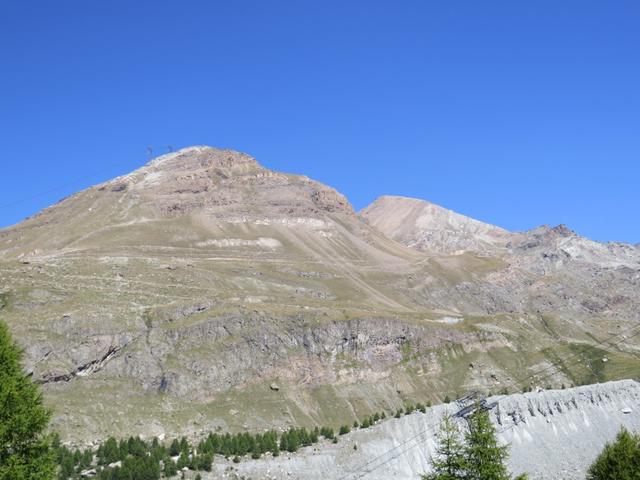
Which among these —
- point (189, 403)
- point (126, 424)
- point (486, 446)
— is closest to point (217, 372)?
point (189, 403)

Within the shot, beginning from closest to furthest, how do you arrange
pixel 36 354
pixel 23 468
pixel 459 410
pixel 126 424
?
pixel 23 468 → pixel 459 410 → pixel 126 424 → pixel 36 354

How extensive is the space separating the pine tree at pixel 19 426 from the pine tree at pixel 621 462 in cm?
5138

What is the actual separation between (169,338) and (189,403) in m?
25.5

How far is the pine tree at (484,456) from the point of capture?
43844 millimetres

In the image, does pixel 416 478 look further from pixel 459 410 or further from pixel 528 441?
pixel 528 441

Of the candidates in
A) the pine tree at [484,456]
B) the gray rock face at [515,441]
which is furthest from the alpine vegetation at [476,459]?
the gray rock face at [515,441]

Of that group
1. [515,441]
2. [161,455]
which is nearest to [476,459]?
[161,455]

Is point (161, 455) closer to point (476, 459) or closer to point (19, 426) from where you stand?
point (476, 459)

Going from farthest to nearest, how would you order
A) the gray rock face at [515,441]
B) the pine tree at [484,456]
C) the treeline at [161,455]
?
the gray rock face at [515,441], the treeline at [161,455], the pine tree at [484,456]

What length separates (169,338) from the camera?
198 m

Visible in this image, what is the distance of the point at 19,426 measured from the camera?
32750 mm

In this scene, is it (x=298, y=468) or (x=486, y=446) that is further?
(x=298, y=468)

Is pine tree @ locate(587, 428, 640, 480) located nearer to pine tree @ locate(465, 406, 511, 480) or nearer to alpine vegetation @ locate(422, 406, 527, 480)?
alpine vegetation @ locate(422, 406, 527, 480)

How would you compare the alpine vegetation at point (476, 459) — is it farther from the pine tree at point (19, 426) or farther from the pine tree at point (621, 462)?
the pine tree at point (621, 462)
